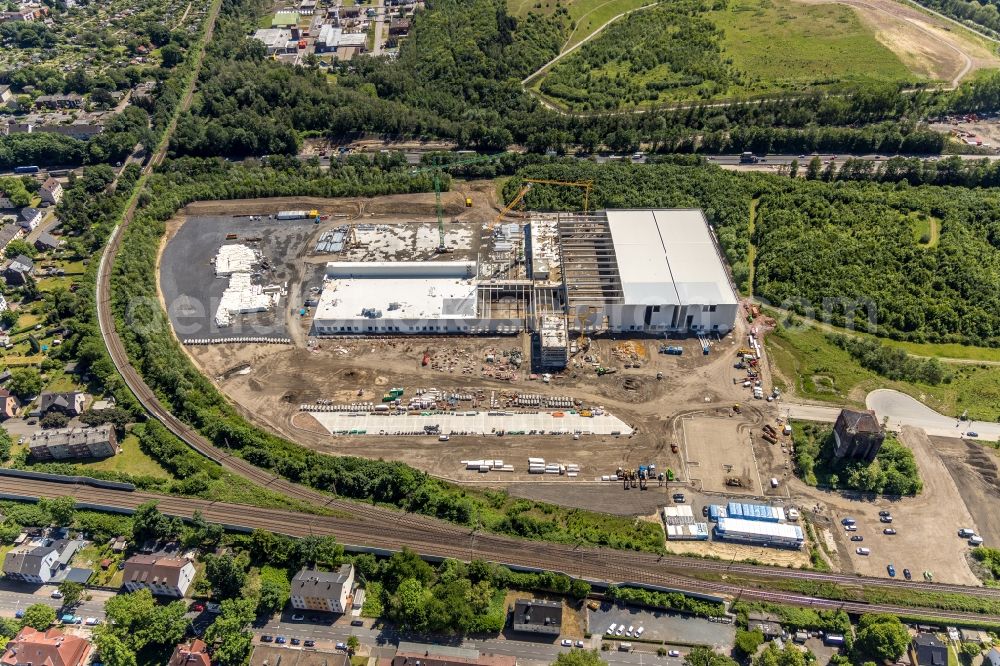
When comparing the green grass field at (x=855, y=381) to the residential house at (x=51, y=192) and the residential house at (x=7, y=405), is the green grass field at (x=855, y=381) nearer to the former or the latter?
the residential house at (x=7, y=405)

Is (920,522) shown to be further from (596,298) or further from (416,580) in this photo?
(416,580)

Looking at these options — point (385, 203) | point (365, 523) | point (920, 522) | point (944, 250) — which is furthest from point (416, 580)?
point (944, 250)

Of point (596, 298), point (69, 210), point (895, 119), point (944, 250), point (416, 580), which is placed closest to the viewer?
point (416, 580)

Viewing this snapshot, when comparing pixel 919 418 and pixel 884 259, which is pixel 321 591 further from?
pixel 884 259

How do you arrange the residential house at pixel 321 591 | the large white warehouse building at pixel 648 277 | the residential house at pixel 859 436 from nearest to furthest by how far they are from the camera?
the residential house at pixel 321 591
the residential house at pixel 859 436
the large white warehouse building at pixel 648 277

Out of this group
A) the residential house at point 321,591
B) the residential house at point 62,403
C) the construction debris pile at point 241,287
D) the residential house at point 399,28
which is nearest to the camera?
the residential house at point 321,591

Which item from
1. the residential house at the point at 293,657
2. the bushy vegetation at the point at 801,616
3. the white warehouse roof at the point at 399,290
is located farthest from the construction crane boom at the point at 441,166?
the bushy vegetation at the point at 801,616

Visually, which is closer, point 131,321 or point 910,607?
point 910,607

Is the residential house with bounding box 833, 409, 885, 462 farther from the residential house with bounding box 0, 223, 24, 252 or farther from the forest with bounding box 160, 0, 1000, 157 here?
the residential house with bounding box 0, 223, 24, 252

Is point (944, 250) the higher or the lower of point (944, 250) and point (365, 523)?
the higher
